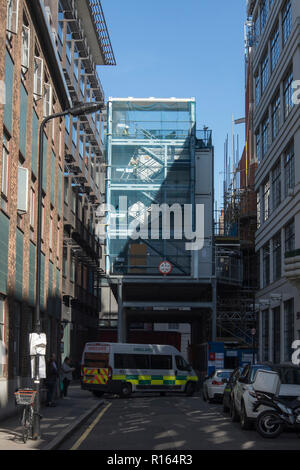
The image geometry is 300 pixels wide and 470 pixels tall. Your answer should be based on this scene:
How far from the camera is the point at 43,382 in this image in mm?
26484

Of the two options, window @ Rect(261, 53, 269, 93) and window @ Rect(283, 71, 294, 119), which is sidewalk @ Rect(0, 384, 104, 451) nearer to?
window @ Rect(283, 71, 294, 119)

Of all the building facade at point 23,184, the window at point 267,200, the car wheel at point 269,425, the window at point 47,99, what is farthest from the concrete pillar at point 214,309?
the car wheel at point 269,425

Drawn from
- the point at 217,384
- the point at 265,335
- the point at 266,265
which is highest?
the point at 266,265

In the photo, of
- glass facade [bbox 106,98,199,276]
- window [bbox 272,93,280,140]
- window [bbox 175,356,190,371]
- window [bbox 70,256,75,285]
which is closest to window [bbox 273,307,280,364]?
window [bbox 175,356,190,371]

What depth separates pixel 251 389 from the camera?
57.2ft

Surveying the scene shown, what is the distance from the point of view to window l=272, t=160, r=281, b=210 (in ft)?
129

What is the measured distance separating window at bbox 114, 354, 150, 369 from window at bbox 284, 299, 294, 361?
6727 millimetres

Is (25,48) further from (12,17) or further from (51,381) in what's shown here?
(51,381)

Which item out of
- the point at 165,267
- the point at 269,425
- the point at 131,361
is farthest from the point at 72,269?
the point at 269,425

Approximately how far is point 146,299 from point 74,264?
1340 centimetres

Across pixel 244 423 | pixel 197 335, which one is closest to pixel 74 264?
pixel 197 335

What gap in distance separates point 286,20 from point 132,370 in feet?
62.6

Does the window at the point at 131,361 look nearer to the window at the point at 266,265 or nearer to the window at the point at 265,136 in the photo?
the window at the point at 266,265
